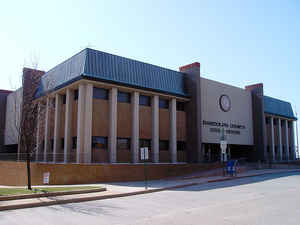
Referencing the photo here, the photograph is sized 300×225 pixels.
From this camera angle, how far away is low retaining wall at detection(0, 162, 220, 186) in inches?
857

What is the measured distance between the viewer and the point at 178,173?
27.8 m

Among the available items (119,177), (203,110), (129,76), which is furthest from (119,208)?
(203,110)

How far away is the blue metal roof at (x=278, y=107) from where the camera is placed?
4434cm

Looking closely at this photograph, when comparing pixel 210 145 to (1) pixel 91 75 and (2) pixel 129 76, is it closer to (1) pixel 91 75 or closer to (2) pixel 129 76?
(2) pixel 129 76

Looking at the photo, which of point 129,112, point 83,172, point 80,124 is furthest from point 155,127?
point 83,172

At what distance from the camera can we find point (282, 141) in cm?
4956

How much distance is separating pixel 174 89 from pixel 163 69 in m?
2.45

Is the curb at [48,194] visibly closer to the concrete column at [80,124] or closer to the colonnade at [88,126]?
the concrete column at [80,124]

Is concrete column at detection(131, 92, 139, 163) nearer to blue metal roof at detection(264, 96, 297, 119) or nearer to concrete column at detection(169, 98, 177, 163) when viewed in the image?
concrete column at detection(169, 98, 177, 163)

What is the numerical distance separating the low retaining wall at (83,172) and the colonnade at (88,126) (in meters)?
2.05

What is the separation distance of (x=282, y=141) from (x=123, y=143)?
33.1 m

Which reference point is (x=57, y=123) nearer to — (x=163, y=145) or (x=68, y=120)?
(x=68, y=120)

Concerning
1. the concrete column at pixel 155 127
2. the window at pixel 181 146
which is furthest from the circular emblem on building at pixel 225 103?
the concrete column at pixel 155 127

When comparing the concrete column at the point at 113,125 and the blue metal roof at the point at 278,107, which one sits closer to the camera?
the concrete column at the point at 113,125
